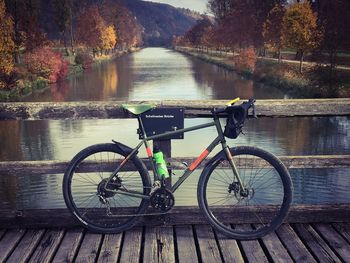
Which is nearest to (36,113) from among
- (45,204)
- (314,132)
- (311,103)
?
(311,103)

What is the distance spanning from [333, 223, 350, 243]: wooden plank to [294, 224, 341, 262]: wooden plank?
0.27m

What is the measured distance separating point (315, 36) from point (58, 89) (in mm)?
20635

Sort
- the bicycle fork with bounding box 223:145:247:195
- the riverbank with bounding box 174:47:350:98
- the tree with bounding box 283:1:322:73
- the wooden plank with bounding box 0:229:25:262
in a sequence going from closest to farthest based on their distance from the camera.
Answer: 1. the wooden plank with bounding box 0:229:25:262
2. the bicycle fork with bounding box 223:145:247:195
3. the riverbank with bounding box 174:47:350:98
4. the tree with bounding box 283:1:322:73

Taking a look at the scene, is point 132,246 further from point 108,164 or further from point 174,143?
point 174,143

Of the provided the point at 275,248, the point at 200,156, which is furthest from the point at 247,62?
the point at 275,248

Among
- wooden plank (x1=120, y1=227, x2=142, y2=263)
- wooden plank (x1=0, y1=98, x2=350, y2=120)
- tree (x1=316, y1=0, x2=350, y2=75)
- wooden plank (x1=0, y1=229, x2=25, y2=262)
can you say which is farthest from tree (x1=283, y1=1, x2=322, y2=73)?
wooden plank (x1=0, y1=229, x2=25, y2=262)

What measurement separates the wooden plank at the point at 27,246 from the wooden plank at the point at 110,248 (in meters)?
0.69

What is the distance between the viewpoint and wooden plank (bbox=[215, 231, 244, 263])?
3916 mm

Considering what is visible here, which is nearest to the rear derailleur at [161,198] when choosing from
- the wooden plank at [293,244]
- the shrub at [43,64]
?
the wooden plank at [293,244]

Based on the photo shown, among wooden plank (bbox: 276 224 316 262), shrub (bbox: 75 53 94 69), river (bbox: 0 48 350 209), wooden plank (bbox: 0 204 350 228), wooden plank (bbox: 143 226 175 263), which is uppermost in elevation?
wooden plank (bbox: 0 204 350 228)

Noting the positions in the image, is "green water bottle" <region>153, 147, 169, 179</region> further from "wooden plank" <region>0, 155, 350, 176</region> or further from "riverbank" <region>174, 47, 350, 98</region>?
"riverbank" <region>174, 47, 350, 98</region>

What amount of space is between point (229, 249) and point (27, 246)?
202 centimetres

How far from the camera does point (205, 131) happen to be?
17.9 m

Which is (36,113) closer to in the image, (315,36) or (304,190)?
(304,190)
